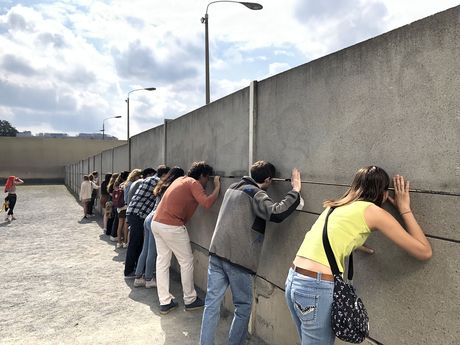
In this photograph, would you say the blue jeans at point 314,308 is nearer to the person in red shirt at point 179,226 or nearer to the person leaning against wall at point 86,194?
the person in red shirt at point 179,226

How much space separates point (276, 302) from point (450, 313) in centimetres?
185

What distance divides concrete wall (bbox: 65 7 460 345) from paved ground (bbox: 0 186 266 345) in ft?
3.54

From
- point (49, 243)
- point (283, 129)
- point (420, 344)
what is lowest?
point (49, 243)

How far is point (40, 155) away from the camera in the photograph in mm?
41156

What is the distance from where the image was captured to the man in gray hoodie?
11.1ft

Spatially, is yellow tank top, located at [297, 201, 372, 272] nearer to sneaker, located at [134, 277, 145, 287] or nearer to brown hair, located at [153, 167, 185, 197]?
brown hair, located at [153, 167, 185, 197]

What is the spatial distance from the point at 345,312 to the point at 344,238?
0.40 m

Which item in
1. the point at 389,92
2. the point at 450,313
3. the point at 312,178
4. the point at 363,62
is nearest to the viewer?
the point at 450,313

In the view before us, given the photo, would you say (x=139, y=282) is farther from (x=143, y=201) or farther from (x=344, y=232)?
(x=344, y=232)

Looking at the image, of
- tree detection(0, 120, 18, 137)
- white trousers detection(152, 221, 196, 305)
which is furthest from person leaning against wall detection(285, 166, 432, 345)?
tree detection(0, 120, 18, 137)

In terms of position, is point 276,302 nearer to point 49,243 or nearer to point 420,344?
point 420,344

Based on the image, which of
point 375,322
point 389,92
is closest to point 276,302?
point 375,322

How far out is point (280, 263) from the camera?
12.5 ft

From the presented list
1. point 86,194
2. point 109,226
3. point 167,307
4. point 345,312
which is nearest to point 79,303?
point 167,307
